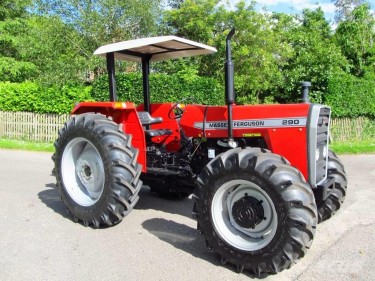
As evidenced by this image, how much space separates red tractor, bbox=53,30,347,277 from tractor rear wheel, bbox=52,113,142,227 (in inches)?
0.5

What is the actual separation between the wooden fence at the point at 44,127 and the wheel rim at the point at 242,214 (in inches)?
393

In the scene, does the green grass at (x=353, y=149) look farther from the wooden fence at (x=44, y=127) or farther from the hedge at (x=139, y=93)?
the hedge at (x=139, y=93)

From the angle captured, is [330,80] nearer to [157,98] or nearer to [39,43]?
[157,98]

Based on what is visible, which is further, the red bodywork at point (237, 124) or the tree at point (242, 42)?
the tree at point (242, 42)

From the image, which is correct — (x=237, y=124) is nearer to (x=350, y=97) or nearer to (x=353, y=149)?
(x=353, y=149)

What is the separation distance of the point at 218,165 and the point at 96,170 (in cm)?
204

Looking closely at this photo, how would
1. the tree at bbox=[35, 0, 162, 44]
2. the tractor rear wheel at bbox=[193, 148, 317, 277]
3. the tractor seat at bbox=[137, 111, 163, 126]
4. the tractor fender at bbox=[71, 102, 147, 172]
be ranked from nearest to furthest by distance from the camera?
the tractor rear wheel at bbox=[193, 148, 317, 277] < the tractor fender at bbox=[71, 102, 147, 172] < the tractor seat at bbox=[137, 111, 163, 126] < the tree at bbox=[35, 0, 162, 44]

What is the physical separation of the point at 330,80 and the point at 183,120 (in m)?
9.88

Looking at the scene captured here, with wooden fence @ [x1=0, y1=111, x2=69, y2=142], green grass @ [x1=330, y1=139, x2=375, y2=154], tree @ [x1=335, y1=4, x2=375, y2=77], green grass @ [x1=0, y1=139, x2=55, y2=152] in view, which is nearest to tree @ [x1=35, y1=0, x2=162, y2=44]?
wooden fence @ [x1=0, y1=111, x2=69, y2=142]

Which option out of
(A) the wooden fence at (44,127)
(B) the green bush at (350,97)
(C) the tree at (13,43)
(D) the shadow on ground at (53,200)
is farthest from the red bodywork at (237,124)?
(C) the tree at (13,43)

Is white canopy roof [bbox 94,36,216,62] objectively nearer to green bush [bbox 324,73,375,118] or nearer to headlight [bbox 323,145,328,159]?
headlight [bbox 323,145,328,159]

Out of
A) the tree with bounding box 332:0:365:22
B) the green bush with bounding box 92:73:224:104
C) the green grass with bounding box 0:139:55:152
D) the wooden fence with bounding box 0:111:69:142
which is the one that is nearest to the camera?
the green grass with bounding box 0:139:55:152

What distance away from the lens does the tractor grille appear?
161 inches

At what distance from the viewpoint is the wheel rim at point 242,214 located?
3.86 metres
